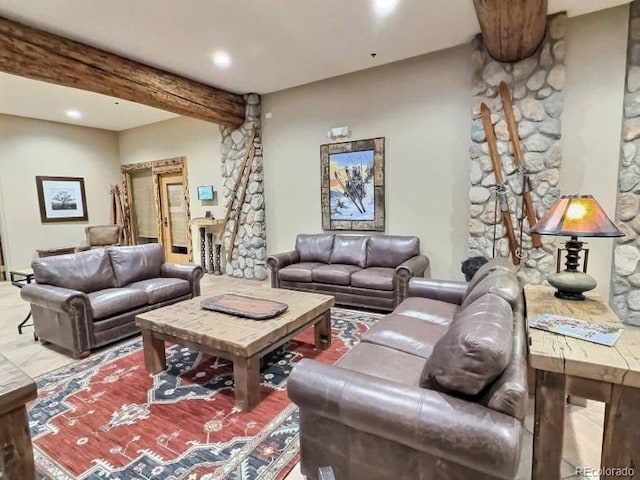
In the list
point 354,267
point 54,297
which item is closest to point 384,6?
point 354,267

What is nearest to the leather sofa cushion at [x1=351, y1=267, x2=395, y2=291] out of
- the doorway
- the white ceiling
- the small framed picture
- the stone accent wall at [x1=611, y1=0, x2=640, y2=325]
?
the stone accent wall at [x1=611, y1=0, x2=640, y2=325]

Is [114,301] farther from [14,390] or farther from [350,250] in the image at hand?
[350,250]

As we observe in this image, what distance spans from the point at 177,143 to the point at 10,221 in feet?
10.8

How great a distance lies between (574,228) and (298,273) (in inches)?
121

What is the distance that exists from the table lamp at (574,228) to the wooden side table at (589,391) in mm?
519

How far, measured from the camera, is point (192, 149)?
21.9ft

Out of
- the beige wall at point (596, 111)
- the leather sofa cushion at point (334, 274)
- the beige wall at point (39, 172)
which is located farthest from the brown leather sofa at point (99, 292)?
the beige wall at point (596, 111)

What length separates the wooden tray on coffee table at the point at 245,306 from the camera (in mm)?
2533

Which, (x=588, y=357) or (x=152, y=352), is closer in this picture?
(x=588, y=357)

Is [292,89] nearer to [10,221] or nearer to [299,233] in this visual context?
[299,233]

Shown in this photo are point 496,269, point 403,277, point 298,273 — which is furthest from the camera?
point 298,273

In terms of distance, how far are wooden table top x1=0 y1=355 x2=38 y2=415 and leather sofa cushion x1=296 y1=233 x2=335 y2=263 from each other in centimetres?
383

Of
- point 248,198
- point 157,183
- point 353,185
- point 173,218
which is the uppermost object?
point 157,183

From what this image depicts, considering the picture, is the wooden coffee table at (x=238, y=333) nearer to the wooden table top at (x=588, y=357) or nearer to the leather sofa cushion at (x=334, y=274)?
the leather sofa cushion at (x=334, y=274)
